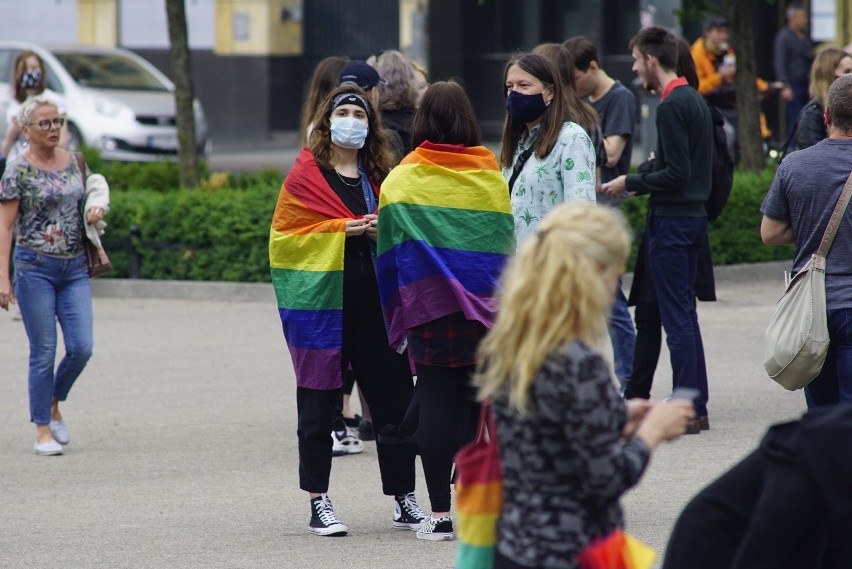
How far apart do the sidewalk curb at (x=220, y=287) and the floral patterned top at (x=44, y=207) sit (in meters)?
4.54

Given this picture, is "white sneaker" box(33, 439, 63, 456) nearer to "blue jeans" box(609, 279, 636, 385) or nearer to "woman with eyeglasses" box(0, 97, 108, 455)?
"woman with eyeglasses" box(0, 97, 108, 455)

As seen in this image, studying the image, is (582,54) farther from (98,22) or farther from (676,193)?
(98,22)

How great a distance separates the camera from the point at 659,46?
7.41 metres

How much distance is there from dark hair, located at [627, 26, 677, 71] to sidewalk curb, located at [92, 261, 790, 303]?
4.30 metres

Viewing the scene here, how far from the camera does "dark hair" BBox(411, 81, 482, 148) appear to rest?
18.0 feet

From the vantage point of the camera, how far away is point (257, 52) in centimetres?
2575

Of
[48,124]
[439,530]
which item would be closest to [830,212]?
[439,530]

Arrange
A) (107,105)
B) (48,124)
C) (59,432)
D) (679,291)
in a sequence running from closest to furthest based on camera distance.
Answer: (48,124)
(679,291)
(59,432)
(107,105)

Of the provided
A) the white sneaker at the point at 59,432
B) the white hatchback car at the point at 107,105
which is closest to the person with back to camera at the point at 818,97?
the white sneaker at the point at 59,432

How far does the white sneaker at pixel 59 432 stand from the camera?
7.44 meters

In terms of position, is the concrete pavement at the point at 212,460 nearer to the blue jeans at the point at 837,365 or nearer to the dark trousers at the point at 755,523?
the blue jeans at the point at 837,365

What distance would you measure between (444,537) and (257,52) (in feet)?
68.9

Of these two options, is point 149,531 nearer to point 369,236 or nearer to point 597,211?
point 369,236

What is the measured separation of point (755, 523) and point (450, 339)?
8.06 ft
